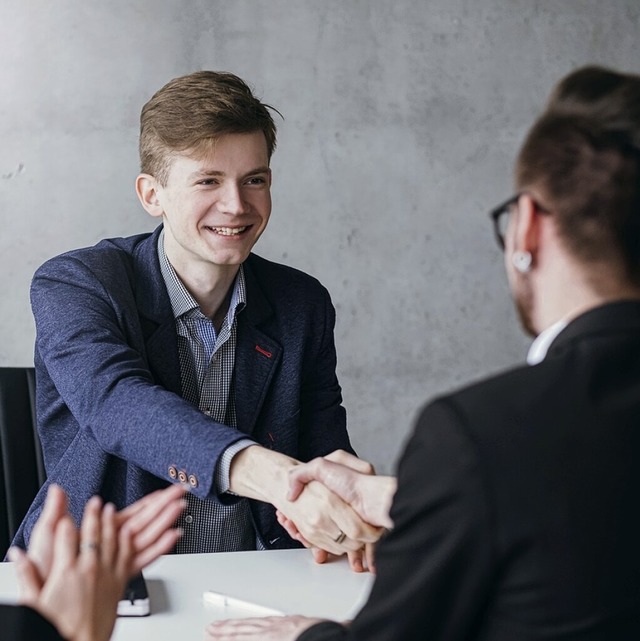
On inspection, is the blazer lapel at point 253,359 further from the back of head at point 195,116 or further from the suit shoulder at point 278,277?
the back of head at point 195,116

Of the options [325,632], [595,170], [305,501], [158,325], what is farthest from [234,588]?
[595,170]

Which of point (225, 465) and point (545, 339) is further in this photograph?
point (225, 465)

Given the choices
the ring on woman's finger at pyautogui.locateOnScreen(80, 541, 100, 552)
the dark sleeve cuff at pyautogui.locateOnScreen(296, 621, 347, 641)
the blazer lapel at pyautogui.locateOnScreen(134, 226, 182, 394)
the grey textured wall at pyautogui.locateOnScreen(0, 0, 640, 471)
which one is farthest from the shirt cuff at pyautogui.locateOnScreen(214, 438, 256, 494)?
the grey textured wall at pyautogui.locateOnScreen(0, 0, 640, 471)

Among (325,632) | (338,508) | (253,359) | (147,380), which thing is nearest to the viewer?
(325,632)

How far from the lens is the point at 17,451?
220cm

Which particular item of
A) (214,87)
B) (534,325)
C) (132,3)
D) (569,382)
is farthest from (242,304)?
(132,3)

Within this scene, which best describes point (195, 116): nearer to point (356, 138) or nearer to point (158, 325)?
point (158, 325)

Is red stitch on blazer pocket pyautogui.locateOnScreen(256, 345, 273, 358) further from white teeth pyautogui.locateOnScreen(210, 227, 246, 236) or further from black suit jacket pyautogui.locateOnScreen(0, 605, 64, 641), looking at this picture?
black suit jacket pyautogui.locateOnScreen(0, 605, 64, 641)

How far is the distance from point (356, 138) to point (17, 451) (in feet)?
6.26

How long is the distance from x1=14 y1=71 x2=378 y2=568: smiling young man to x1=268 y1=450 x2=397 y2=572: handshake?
333 millimetres

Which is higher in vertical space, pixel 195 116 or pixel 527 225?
pixel 195 116

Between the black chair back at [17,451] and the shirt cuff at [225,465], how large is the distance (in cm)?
70

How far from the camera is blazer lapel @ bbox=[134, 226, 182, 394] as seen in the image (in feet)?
6.77

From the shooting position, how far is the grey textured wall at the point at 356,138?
11.2 feet
